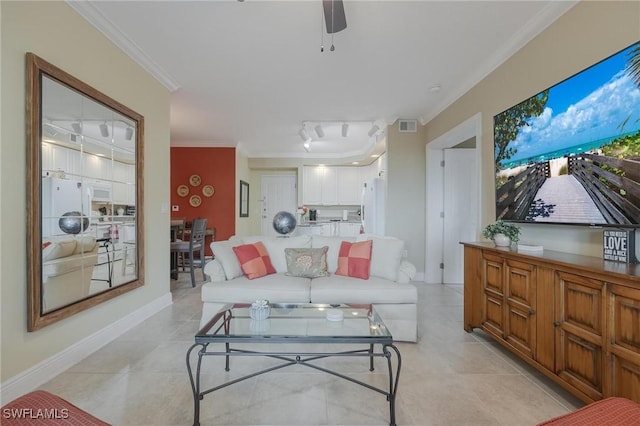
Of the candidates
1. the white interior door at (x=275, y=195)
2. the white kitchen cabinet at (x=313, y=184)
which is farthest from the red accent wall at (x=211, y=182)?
the white kitchen cabinet at (x=313, y=184)

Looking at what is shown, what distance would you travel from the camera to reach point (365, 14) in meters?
2.24

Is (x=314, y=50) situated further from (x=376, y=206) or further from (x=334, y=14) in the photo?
(x=376, y=206)

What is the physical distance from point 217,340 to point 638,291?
6.45ft

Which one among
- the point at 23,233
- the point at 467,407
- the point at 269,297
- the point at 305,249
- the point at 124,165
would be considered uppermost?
the point at 124,165

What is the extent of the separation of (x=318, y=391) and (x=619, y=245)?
74.9 inches

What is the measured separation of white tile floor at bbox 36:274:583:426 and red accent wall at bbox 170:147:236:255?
4.12 metres

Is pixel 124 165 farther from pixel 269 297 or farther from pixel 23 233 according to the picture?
pixel 269 297

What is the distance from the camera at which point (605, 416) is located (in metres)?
0.91

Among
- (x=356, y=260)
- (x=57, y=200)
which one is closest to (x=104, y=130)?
(x=57, y=200)

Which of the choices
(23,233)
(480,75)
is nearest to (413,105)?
(480,75)

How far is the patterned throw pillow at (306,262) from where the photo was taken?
2816mm

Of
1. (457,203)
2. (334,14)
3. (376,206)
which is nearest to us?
(334,14)

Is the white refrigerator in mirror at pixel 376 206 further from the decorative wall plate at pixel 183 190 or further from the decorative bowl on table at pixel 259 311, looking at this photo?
the decorative wall plate at pixel 183 190

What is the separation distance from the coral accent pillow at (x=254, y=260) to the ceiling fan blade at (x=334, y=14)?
2.04 metres
